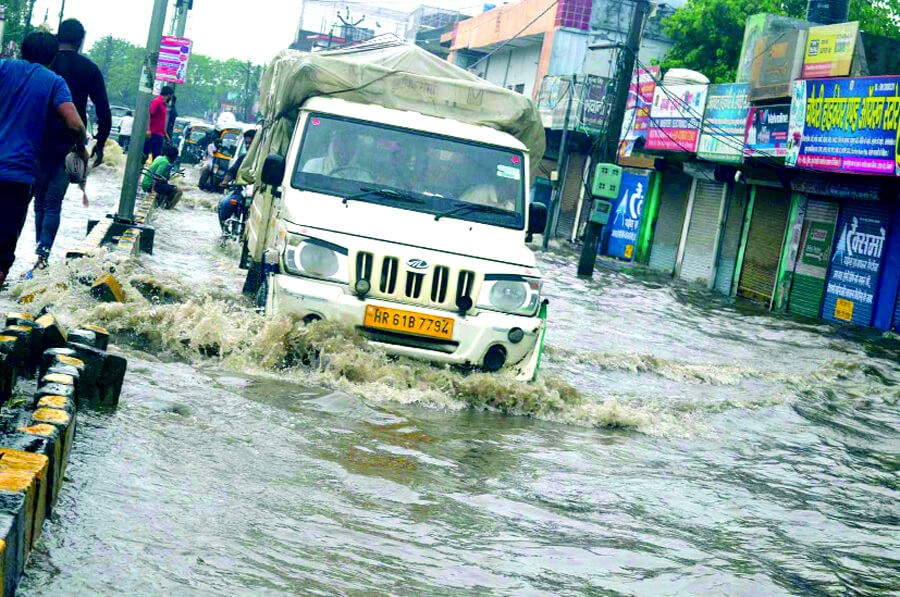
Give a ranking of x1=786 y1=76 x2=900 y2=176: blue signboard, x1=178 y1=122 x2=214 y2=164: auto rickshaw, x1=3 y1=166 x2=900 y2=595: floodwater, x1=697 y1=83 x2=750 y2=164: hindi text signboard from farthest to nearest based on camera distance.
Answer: x1=178 y1=122 x2=214 y2=164: auto rickshaw < x1=697 y1=83 x2=750 y2=164: hindi text signboard < x1=786 y1=76 x2=900 y2=176: blue signboard < x1=3 y1=166 x2=900 y2=595: floodwater

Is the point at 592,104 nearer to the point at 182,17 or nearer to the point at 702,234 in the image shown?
the point at 702,234

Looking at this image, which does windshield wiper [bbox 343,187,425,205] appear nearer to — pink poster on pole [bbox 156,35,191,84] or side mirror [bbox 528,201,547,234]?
side mirror [bbox 528,201,547,234]

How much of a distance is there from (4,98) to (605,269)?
2168 cm

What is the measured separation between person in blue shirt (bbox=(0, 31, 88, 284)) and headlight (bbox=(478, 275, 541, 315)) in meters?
2.93

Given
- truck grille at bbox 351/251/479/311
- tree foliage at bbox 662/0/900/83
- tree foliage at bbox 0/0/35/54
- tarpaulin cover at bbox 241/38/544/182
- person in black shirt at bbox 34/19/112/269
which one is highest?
tree foliage at bbox 662/0/900/83

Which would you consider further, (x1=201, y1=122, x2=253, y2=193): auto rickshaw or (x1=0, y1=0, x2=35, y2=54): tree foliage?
(x1=0, y1=0, x2=35, y2=54): tree foliage

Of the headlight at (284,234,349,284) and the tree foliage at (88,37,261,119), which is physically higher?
the tree foliage at (88,37,261,119)

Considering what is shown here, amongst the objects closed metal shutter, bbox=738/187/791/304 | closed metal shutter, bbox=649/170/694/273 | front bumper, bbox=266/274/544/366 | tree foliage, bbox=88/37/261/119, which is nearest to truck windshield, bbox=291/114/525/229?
front bumper, bbox=266/274/544/366

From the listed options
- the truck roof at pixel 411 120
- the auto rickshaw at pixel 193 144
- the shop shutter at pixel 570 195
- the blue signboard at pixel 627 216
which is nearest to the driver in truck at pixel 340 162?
the truck roof at pixel 411 120

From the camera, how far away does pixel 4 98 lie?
6.58 meters

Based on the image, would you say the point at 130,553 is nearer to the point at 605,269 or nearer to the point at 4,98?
the point at 4,98

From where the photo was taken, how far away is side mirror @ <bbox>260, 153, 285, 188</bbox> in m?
8.59

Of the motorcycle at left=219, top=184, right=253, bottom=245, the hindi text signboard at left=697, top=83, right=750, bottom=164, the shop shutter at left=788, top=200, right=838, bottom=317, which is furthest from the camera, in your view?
the hindi text signboard at left=697, top=83, right=750, bottom=164

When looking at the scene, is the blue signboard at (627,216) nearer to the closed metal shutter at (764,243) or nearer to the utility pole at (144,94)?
the closed metal shutter at (764,243)
